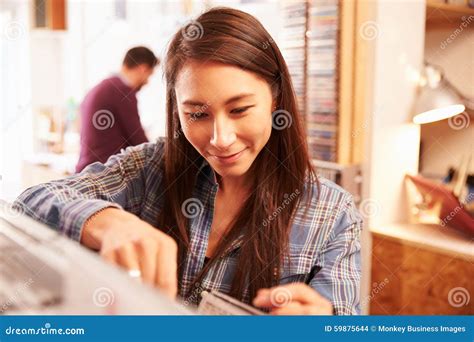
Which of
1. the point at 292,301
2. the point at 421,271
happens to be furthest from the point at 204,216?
the point at 421,271

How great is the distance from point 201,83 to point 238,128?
3.7 inches

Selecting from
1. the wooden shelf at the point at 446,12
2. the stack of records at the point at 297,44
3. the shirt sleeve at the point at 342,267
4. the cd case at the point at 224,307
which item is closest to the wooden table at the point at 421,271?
the stack of records at the point at 297,44

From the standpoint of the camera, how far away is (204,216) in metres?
0.96

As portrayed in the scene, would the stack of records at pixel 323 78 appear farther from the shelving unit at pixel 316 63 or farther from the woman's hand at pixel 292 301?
the woman's hand at pixel 292 301

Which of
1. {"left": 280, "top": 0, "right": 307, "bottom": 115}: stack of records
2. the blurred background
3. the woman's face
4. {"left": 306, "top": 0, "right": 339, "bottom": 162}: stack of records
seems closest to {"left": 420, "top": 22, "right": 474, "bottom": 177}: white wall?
the blurred background

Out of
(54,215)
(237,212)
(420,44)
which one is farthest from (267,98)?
(420,44)

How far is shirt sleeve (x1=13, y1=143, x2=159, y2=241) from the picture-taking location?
720 mm

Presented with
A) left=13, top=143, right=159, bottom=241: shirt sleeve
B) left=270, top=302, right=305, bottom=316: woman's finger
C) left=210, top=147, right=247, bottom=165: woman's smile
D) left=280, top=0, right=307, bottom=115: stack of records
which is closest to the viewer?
left=270, top=302, right=305, bottom=316: woman's finger

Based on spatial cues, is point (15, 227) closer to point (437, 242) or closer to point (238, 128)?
point (238, 128)

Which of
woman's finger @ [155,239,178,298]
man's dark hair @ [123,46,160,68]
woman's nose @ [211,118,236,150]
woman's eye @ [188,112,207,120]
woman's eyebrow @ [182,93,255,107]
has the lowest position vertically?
woman's finger @ [155,239,178,298]

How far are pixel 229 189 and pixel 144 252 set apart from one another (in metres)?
0.46

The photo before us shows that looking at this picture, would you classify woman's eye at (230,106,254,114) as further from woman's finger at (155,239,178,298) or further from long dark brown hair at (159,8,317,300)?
woman's finger at (155,239,178,298)

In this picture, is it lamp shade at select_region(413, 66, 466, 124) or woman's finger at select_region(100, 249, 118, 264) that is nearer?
woman's finger at select_region(100, 249, 118, 264)

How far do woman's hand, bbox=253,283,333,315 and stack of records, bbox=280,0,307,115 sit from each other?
1.42 metres
